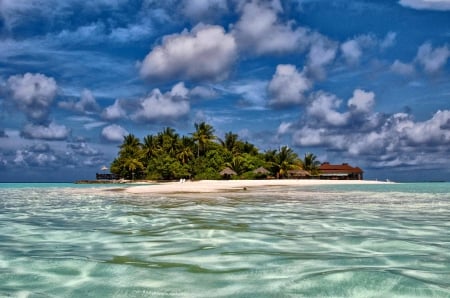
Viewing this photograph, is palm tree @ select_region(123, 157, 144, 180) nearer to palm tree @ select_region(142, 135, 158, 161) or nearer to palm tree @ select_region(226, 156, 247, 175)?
palm tree @ select_region(142, 135, 158, 161)

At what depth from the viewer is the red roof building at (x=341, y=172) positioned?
71500 millimetres

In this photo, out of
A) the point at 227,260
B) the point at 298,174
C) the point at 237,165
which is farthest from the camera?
the point at 298,174

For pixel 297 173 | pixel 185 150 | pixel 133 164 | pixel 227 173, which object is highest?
pixel 185 150

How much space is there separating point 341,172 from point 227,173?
2975 cm

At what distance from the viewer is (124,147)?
209 feet

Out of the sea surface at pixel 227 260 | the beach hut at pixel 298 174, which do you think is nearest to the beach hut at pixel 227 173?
the beach hut at pixel 298 174

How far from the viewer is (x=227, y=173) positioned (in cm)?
5262

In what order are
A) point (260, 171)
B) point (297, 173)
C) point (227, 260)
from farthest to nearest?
1. point (297, 173)
2. point (260, 171)
3. point (227, 260)

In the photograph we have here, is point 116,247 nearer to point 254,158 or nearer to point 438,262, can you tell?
point 438,262

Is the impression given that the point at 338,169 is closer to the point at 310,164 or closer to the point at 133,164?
the point at 310,164

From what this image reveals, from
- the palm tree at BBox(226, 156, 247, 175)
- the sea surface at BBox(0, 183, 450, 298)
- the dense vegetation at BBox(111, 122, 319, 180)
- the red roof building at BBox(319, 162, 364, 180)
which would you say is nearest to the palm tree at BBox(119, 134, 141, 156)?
the dense vegetation at BBox(111, 122, 319, 180)

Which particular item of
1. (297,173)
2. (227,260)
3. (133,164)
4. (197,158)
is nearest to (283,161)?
(297,173)

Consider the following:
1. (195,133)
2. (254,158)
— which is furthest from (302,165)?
(195,133)

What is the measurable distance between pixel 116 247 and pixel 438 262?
13.0ft
